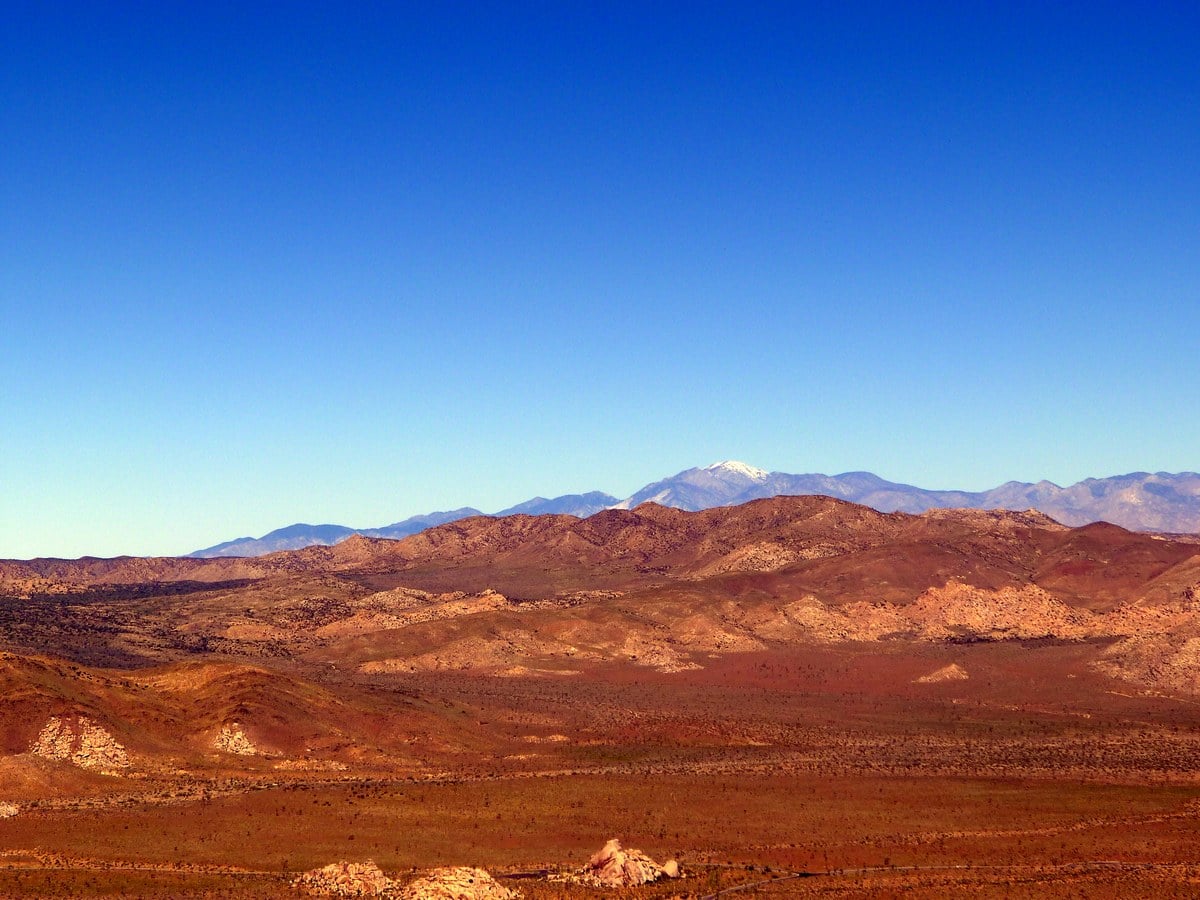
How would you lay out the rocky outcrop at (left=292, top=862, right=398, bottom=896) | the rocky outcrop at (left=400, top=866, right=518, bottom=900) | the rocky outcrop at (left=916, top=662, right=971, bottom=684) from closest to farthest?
the rocky outcrop at (left=400, top=866, right=518, bottom=900), the rocky outcrop at (left=292, top=862, right=398, bottom=896), the rocky outcrop at (left=916, top=662, right=971, bottom=684)

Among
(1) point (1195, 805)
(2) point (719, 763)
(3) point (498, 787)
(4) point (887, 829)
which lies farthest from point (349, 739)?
(1) point (1195, 805)

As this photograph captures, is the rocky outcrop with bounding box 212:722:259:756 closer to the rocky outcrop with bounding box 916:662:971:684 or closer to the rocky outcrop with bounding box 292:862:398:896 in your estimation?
the rocky outcrop with bounding box 292:862:398:896

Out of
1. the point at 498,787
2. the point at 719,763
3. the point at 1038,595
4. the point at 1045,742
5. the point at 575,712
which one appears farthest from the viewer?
the point at 1038,595

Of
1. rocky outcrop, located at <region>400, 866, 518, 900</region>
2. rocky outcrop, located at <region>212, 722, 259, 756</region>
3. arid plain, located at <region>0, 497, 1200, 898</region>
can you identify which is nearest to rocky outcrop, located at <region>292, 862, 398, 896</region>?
rocky outcrop, located at <region>400, 866, 518, 900</region>

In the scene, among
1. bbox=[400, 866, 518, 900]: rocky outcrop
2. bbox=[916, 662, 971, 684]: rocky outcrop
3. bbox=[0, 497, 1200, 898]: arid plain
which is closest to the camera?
bbox=[400, 866, 518, 900]: rocky outcrop

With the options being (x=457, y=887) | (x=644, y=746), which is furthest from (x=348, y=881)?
(x=644, y=746)

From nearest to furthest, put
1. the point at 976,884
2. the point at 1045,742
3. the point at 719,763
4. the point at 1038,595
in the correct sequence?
the point at 976,884 < the point at 719,763 < the point at 1045,742 < the point at 1038,595

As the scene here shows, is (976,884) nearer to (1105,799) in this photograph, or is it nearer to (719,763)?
(1105,799)

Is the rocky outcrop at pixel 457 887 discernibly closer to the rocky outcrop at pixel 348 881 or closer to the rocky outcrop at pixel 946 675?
the rocky outcrop at pixel 348 881
